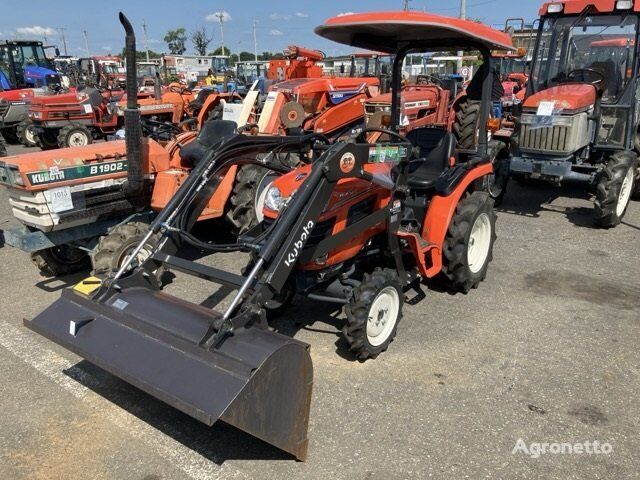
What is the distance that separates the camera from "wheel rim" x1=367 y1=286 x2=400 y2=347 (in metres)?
3.67

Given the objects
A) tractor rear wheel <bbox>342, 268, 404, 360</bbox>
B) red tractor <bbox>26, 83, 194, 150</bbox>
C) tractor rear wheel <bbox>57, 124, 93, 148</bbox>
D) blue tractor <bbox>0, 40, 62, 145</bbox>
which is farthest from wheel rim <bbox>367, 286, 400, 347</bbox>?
blue tractor <bbox>0, 40, 62, 145</bbox>

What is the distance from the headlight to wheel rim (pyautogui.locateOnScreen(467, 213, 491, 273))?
197cm

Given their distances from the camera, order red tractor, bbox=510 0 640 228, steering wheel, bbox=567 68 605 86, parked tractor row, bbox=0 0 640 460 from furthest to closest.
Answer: steering wheel, bbox=567 68 605 86 → red tractor, bbox=510 0 640 228 → parked tractor row, bbox=0 0 640 460

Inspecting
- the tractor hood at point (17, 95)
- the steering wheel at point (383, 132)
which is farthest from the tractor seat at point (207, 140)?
the tractor hood at point (17, 95)

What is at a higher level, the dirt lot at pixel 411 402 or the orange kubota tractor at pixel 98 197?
the orange kubota tractor at pixel 98 197

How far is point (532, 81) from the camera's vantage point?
7.49 m

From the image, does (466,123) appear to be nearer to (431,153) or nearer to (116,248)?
(431,153)

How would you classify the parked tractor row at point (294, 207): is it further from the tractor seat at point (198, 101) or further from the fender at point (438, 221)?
the tractor seat at point (198, 101)

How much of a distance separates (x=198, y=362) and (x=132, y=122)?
264cm

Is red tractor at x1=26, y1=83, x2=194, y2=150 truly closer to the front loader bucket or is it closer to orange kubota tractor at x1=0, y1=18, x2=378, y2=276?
orange kubota tractor at x1=0, y1=18, x2=378, y2=276

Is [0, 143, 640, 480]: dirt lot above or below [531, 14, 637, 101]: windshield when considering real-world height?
below

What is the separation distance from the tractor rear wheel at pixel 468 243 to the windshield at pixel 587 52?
140 inches

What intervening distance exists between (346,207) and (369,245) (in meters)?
0.53

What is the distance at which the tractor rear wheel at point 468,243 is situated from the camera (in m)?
4.44
